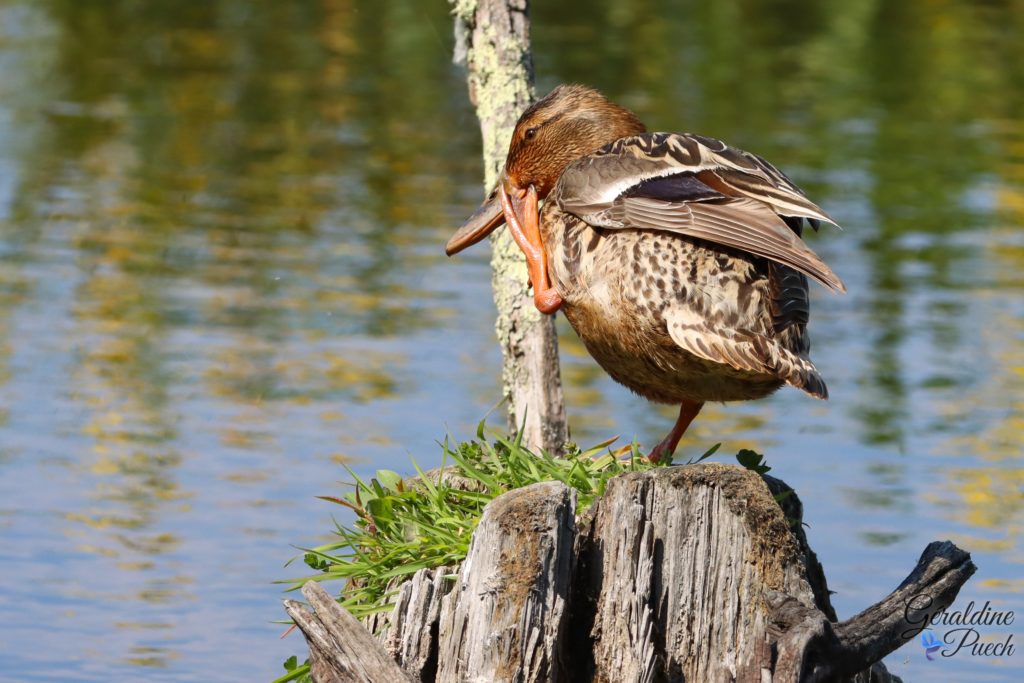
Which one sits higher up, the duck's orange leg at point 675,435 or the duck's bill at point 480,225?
the duck's bill at point 480,225

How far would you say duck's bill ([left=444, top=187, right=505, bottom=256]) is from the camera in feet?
20.9

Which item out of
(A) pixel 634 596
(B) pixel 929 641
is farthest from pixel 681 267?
(B) pixel 929 641

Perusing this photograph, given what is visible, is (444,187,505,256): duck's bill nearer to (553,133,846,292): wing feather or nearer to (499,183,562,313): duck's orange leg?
(499,183,562,313): duck's orange leg

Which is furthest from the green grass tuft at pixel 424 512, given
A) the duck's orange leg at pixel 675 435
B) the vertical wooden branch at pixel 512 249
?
the vertical wooden branch at pixel 512 249

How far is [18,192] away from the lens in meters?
14.2

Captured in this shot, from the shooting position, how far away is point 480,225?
20.9 ft

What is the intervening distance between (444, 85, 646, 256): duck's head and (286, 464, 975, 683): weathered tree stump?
1713 mm

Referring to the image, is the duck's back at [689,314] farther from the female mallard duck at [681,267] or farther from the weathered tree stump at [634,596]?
the weathered tree stump at [634,596]

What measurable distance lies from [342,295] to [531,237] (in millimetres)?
6044

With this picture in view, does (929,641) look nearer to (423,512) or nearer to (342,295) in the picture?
(423,512)

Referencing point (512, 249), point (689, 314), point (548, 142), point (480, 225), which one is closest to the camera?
point (689, 314)

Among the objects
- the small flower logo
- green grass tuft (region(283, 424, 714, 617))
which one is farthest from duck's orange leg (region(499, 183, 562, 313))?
the small flower logo

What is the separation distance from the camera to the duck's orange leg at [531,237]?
575 centimetres

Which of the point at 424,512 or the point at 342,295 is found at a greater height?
the point at 342,295
